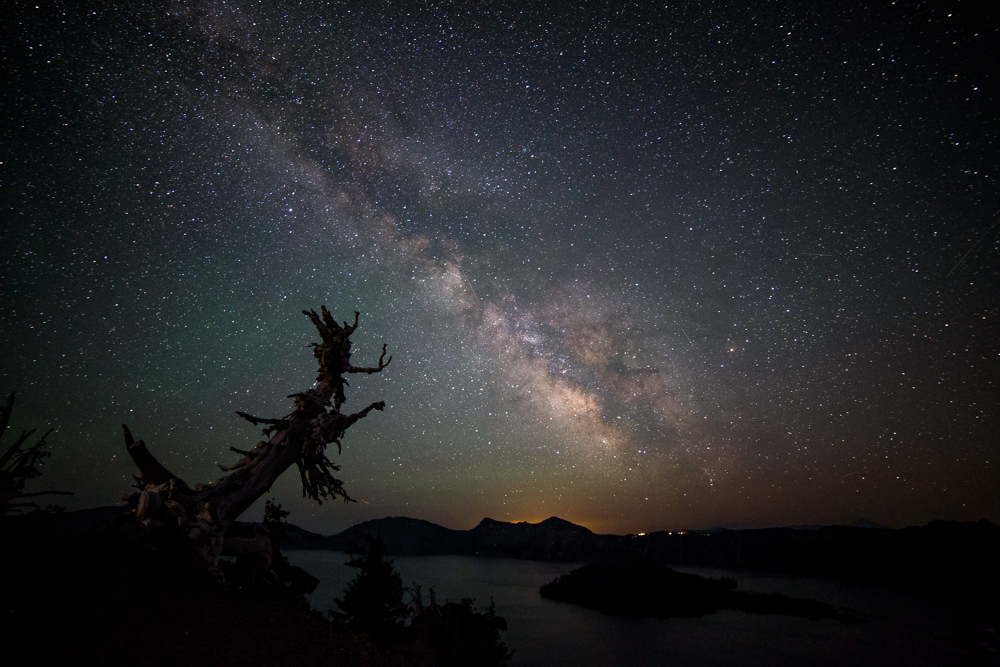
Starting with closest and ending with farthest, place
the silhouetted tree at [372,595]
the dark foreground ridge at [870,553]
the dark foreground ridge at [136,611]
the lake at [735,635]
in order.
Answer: the dark foreground ridge at [136,611], the silhouetted tree at [372,595], the lake at [735,635], the dark foreground ridge at [870,553]

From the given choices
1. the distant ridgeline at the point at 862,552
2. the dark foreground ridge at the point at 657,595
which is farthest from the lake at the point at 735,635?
the distant ridgeline at the point at 862,552

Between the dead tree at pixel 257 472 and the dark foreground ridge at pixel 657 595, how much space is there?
346ft

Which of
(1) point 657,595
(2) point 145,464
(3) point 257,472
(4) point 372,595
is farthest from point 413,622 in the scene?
(1) point 657,595

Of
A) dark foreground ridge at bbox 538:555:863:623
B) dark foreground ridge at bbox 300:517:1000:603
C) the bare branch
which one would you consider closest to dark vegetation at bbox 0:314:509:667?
the bare branch

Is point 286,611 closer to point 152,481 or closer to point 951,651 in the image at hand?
point 152,481

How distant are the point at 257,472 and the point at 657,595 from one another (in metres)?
111

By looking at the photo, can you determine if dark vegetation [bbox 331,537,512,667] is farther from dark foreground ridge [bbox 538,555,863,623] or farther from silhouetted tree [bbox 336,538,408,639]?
dark foreground ridge [bbox 538,555,863,623]

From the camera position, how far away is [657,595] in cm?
9325

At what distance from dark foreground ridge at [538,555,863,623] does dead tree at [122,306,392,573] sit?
105357 millimetres

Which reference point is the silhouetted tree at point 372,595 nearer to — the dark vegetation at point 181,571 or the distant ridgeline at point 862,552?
the dark vegetation at point 181,571

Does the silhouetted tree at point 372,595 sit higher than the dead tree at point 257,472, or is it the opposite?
the dead tree at point 257,472

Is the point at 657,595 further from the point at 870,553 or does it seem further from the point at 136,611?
the point at 136,611

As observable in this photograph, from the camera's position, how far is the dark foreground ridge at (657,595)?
85500 millimetres

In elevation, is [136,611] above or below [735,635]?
above
